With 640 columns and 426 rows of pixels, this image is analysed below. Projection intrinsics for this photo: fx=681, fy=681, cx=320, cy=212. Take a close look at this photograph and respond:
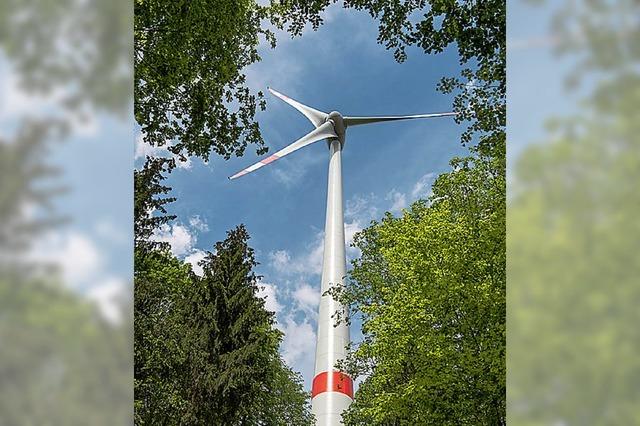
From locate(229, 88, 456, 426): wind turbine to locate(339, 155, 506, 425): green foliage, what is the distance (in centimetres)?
753

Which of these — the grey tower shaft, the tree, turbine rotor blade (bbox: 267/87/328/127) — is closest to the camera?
the tree

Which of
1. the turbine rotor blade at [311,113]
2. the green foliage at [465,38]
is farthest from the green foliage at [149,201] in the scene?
the turbine rotor blade at [311,113]

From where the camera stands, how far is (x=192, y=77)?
6.54 meters

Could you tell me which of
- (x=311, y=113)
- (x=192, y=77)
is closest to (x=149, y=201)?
(x=192, y=77)

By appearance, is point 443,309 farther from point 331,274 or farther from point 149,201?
point 331,274

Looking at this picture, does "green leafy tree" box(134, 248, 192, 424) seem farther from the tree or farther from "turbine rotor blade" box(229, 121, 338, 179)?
"turbine rotor blade" box(229, 121, 338, 179)

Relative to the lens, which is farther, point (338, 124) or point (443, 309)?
point (338, 124)

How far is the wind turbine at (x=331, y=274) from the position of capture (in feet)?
73.6

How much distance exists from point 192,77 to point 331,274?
60.1 feet

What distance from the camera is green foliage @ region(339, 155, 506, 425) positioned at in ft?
33.5

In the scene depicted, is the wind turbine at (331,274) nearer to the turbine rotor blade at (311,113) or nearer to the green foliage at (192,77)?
the turbine rotor blade at (311,113)

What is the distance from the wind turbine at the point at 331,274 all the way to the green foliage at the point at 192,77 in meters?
13.6
